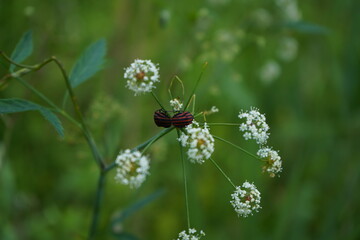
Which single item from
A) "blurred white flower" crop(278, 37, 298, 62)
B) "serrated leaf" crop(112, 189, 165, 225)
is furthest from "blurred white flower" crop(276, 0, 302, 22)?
"serrated leaf" crop(112, 189, 165, 225)

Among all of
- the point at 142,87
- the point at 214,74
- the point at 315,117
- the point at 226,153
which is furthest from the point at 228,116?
the point at 142,87

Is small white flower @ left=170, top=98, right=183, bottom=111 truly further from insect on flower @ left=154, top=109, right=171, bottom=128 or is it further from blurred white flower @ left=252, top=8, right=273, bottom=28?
blurred white flower @ left=252, top=8, right=273, bottom=28

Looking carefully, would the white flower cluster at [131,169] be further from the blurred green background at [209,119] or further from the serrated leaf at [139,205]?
the blurred green background at [209,119]

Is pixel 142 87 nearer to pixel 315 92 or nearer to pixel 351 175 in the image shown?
pixel 351 175

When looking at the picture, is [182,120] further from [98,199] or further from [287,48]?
[287,48]

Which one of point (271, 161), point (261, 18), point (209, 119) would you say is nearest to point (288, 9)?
point (261, 18)
